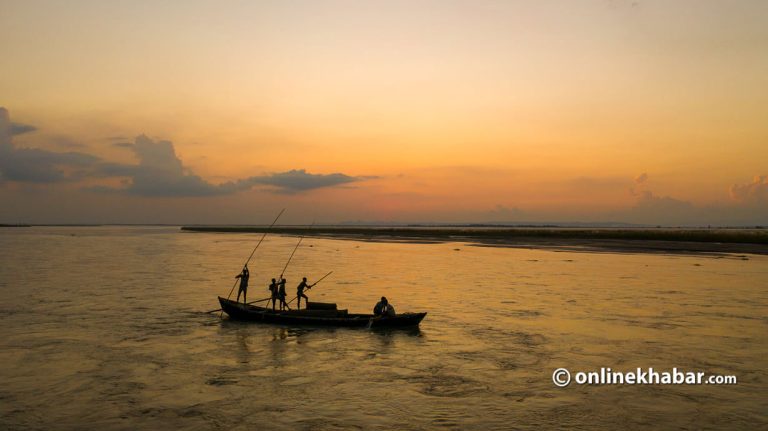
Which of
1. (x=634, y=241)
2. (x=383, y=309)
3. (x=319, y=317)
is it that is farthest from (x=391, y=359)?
(x=634, y=241)

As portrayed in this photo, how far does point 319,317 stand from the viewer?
2223 centimetres

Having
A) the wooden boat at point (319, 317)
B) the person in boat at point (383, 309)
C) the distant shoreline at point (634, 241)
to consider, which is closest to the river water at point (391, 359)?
the wooden boat at point (319, 317)

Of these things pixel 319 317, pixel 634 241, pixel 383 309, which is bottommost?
pixel 319 317

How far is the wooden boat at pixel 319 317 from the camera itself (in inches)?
850

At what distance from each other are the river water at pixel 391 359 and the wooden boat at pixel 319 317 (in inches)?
19.4

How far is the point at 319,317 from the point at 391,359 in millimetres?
5762

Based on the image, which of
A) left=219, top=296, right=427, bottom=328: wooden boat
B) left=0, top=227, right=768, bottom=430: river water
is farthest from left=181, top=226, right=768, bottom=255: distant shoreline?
left=219, top=296, right=427, bottom=328: wooden boat

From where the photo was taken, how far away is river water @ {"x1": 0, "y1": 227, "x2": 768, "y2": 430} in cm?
1217

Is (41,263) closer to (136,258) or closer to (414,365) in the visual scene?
(136,258)

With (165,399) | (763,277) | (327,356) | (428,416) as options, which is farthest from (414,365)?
(763,277)

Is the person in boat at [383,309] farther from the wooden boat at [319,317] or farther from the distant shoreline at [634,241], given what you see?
the distant shoreline at [634,241]

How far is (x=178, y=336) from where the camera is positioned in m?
20.4

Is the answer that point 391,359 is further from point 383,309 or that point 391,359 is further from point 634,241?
point 634,241

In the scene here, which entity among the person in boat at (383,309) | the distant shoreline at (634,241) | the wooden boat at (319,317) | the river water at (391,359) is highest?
the distant shoreline at (634,241)
